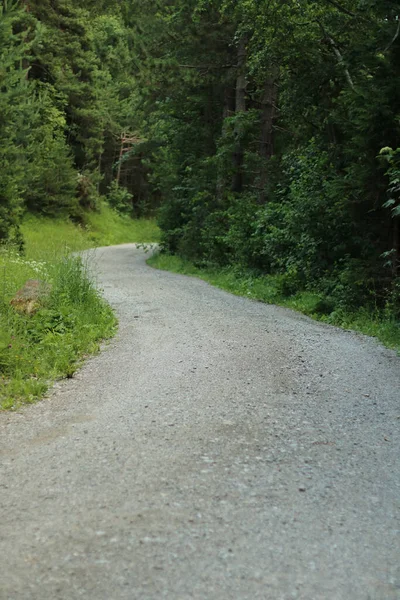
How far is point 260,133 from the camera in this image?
1847cm

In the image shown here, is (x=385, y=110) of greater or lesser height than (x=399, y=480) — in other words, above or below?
above

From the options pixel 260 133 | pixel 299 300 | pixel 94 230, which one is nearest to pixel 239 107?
pixel 260 133

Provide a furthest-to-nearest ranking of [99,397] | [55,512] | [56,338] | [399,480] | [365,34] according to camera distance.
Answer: [365,34]
[56,338]
[99,397]
[399,480]
[55,512]

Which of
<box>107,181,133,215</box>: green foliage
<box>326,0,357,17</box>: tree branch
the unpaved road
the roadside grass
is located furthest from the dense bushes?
<box>107,181,133,215</box>: green foliage

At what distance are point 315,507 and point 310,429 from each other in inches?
55.7

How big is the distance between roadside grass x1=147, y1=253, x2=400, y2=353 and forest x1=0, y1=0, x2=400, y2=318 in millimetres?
205

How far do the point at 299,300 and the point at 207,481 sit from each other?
8.91 meters

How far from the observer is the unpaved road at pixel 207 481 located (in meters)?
2.82

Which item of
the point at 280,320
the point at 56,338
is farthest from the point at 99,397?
the point at 280,320

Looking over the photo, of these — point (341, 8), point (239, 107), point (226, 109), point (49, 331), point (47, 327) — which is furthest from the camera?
point (226, 109)

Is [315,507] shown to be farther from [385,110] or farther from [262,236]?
[262,236]

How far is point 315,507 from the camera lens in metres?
3.54

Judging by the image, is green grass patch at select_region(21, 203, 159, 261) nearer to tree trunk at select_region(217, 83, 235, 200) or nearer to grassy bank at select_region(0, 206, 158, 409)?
tree trunk at select_region(217, 83, 235, 200)

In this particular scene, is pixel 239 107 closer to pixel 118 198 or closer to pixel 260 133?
pixel 260 133
